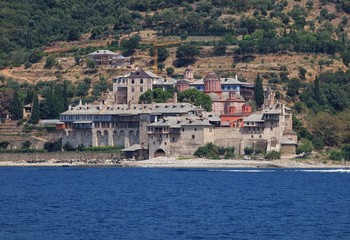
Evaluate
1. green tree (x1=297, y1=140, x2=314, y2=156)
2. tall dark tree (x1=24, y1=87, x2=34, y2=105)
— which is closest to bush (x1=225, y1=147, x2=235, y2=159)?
green tree (x1=297, y1=140, x2=314, y2=156)

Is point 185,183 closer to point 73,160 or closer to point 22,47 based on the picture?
point 73,160

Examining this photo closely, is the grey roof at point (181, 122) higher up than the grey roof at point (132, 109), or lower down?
lower down

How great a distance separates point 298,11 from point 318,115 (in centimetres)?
4230

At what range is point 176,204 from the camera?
7369cm

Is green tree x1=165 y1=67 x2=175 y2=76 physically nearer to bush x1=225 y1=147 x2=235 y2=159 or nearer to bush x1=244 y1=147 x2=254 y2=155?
bush x1=225 y1=147 x2=235 y2=159

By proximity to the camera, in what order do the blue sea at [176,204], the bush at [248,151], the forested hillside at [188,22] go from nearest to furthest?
the blue sea at [176,204] → the bush at [248,151] → the forested hillside at [188,22]

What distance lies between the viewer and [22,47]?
159375 mm

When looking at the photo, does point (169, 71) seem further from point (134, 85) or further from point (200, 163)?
point (200, 163)

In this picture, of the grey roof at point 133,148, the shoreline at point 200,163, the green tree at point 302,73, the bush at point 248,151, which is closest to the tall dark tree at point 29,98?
the shoreline at point 200,163

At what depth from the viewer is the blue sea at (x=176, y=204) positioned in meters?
60.4

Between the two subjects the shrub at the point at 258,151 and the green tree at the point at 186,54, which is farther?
the green tree at the point at 186,54

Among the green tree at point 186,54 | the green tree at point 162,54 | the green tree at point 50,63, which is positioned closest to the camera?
the green tree at point 186,54

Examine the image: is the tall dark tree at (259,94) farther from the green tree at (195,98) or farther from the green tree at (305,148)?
the green tree at (305,148)

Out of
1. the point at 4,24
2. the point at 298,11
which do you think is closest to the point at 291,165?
the point at 298,11
